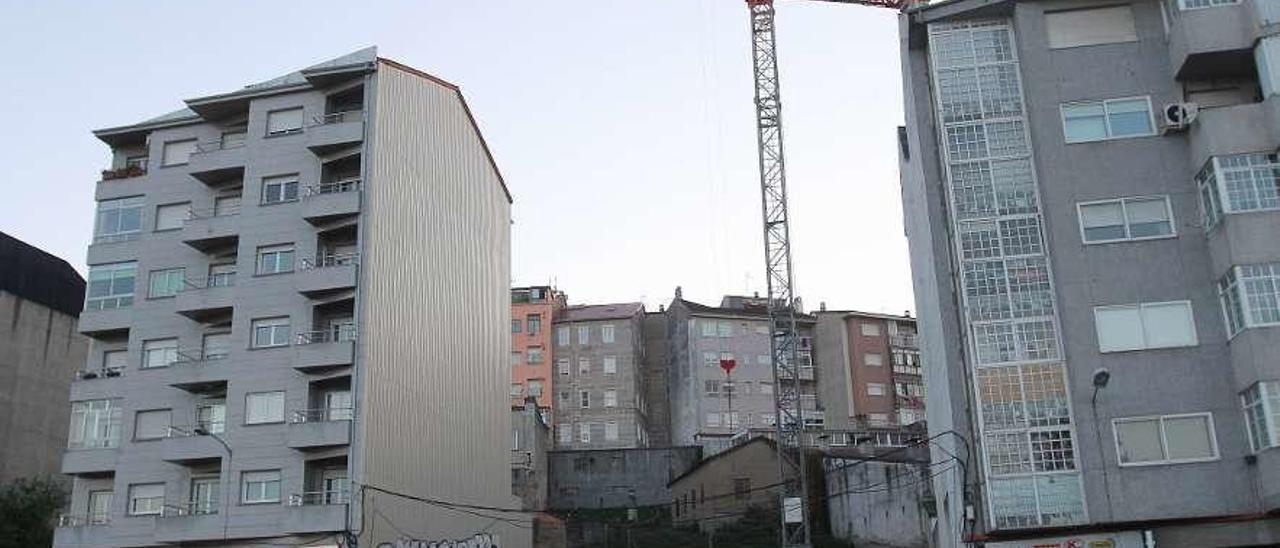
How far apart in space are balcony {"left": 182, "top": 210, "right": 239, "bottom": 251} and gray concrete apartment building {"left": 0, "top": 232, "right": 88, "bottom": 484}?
13.5 m

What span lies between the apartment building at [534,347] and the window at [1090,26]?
6738 centimetres

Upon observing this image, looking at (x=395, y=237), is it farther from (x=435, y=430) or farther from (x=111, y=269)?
(x=111, y=269)

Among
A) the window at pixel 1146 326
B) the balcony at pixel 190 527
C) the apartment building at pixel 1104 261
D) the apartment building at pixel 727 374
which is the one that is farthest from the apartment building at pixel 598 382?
the window at pixel 1146 326

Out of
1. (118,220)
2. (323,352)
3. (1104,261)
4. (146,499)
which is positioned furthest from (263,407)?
(1104,261)

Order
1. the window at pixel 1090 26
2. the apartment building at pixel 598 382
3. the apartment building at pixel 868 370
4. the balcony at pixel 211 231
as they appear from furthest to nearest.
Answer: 1. the apartment building at pixel 598 382
2. the apartment building at pixel 868 370
3. the balcony at pixel 211 231
4. the window at pixel 1090 26

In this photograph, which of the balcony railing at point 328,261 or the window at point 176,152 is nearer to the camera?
the balcony railing at point 328,261

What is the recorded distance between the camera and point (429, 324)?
51938 mm

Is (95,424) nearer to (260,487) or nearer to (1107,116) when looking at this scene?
(260,487)

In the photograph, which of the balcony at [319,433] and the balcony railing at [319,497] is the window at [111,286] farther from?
the balcony railing at [319,497]

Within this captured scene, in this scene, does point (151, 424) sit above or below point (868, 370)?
below

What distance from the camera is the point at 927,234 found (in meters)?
36.6

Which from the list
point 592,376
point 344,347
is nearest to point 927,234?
point 344,347

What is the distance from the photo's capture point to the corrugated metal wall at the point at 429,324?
151 ft

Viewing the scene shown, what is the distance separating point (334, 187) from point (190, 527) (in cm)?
1433
